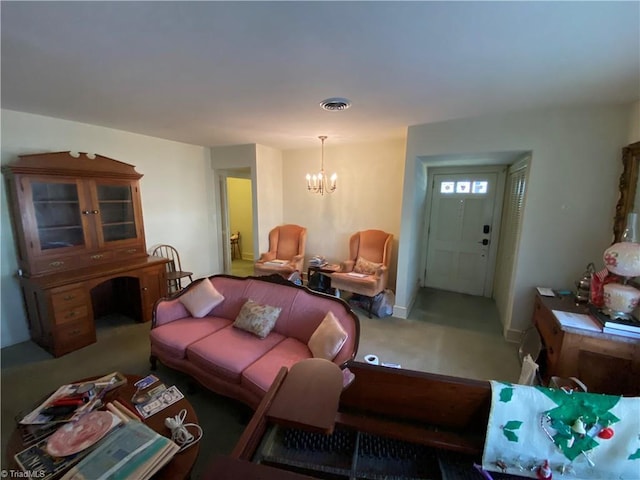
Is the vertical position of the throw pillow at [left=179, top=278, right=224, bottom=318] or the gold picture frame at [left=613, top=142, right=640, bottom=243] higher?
the gold picture frame at [left=613, top=142, right=640, bottom=243]

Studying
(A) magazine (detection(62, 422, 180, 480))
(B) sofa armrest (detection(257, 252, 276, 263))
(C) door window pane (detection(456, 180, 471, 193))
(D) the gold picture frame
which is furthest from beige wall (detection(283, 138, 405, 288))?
(A) magazine (detection(62, 422, 180, 480))

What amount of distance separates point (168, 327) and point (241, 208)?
4.70 meters

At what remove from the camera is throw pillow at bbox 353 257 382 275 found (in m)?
3.88

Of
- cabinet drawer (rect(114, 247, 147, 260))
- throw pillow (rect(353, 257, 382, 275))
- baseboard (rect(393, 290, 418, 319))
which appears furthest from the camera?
throw pillow (rect(353, 257, 382, 275))

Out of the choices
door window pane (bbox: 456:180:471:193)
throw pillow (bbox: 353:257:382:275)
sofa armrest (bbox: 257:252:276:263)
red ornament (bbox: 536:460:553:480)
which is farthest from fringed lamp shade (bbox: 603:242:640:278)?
sofa armrest (bbox: 257:252:276:263)

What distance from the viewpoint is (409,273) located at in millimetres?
3672

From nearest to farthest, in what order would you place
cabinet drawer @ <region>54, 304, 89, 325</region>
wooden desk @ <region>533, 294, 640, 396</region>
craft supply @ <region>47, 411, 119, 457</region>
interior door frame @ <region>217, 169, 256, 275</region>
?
craft supply @ <region>47, 411, 119, 457</region>, wooden desk @ <region>533, 294, 640, 396</region>, cabinet drawer @ <region>54, 304, 89, 325</region>, interior door frame @ <region>217, 169, 256, 275</region>

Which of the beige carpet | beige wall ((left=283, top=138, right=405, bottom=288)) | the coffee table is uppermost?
beige wall ((left=283, top=138, right=405, bottom=288))

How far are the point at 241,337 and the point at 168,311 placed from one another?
829mm

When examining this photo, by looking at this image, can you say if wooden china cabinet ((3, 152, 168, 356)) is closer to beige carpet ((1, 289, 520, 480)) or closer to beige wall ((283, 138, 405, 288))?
beige carpet ((1, 289, 520, 480))

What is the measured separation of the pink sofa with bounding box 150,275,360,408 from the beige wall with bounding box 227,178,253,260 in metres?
4.07

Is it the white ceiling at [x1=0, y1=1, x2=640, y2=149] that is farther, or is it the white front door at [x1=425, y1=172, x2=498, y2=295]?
the white front door at [x1=425, y1=172, x2=498, y2=295]

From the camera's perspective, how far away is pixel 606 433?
813mm

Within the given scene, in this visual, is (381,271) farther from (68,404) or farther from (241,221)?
(241,221)
